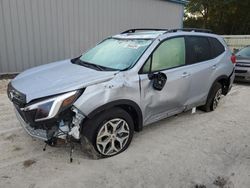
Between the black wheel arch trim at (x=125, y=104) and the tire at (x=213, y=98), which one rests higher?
the black wheel arch trim at (x=125, y=104)

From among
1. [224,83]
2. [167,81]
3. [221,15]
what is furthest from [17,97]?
[221,15]

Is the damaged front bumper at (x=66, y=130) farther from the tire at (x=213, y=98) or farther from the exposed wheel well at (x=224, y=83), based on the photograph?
the exposed wheel well at (x=224, y=83)

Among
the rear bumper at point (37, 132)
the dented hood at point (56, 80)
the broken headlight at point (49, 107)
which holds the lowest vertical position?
the rear bumper at point (37, 132)

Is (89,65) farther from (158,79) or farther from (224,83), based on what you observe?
(224,83)

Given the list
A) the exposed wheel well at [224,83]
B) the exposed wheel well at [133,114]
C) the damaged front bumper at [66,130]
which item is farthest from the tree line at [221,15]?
the damaged front bumper at [66,130]

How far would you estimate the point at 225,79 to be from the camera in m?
5.36

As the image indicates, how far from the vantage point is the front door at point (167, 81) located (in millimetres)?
3648

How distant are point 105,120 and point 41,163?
970mm

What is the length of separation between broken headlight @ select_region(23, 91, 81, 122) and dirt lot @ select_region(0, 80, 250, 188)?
0.71 m

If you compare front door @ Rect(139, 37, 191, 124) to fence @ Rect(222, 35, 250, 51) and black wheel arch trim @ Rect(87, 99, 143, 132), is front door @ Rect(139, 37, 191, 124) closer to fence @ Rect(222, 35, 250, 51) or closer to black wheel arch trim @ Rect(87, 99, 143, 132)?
black wheel arch trim @ Rect(87, 99, 143, 132)

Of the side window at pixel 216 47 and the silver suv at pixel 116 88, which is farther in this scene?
the side window at pixel 216 47

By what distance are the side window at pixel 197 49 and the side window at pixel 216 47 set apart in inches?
6.0

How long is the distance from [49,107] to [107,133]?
85 centimetres

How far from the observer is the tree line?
29.9 meters
